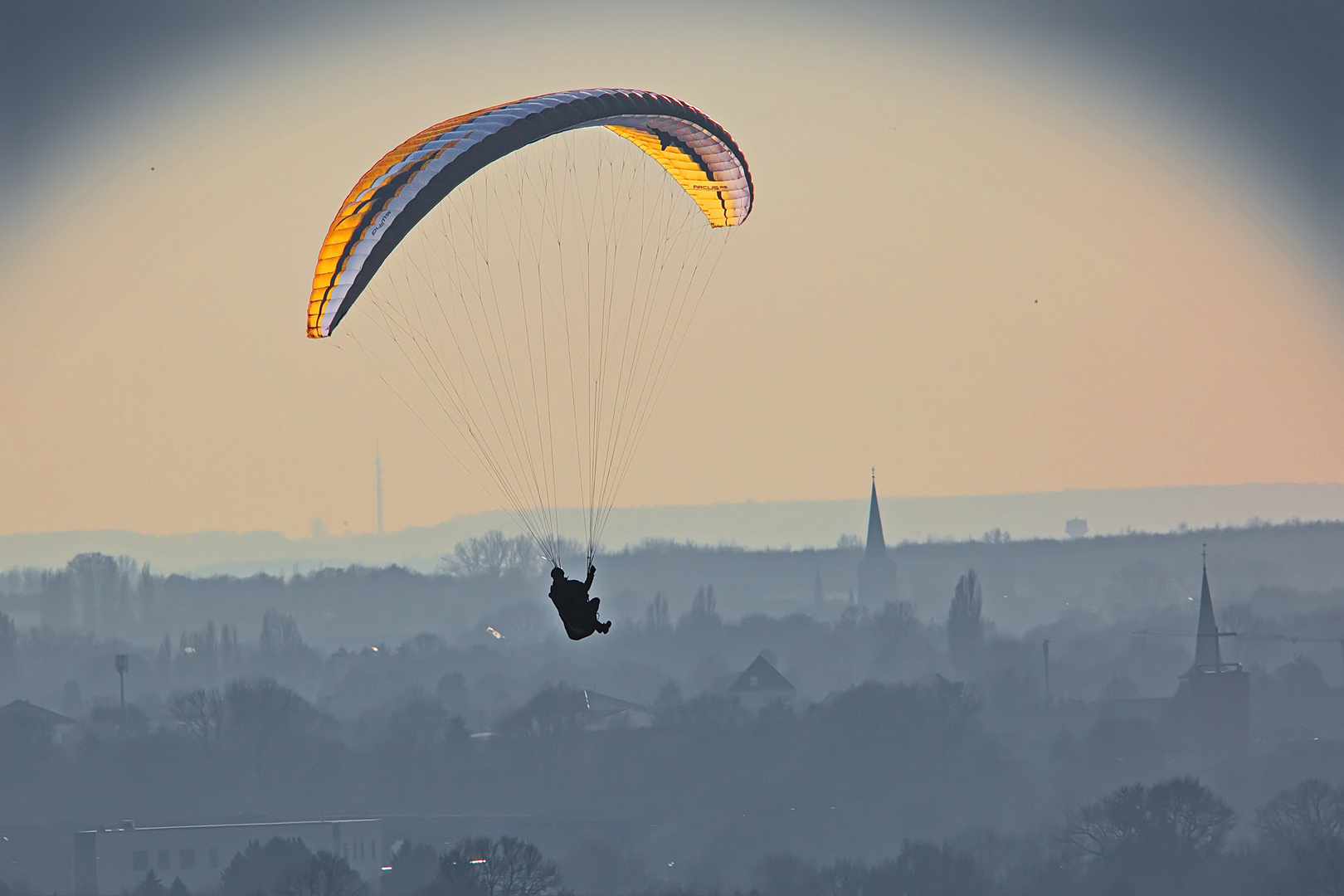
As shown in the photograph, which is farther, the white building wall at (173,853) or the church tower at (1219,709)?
the church tower at (1219,709)

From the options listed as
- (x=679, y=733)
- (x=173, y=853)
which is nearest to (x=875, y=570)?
(x=679, y=733)

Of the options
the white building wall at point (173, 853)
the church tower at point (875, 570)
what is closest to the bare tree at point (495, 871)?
the white building wall at point (173, 853)

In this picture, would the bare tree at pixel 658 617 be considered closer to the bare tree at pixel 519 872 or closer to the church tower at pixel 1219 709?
the church tower at pixel 1219 709

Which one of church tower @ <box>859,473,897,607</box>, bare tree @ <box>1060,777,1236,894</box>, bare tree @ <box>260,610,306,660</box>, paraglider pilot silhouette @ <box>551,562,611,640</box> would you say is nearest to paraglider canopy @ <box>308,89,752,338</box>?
paraglider pilot silhouette @ <box>551,562,611,640</box>

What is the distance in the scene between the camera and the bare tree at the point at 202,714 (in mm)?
105750

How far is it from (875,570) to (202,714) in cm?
7675

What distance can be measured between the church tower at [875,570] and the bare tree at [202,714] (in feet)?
228

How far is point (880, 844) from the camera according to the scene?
9688cm

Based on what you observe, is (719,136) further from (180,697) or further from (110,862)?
(180,697)

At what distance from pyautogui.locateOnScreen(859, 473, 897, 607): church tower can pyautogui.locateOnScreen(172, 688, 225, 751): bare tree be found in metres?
69.4

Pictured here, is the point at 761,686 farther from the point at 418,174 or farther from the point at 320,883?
the point at 418,174

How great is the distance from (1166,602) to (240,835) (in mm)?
103069

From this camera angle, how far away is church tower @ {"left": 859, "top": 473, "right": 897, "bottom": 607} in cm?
16612

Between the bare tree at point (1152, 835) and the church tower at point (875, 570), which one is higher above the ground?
the church tower at point (875, 570)
